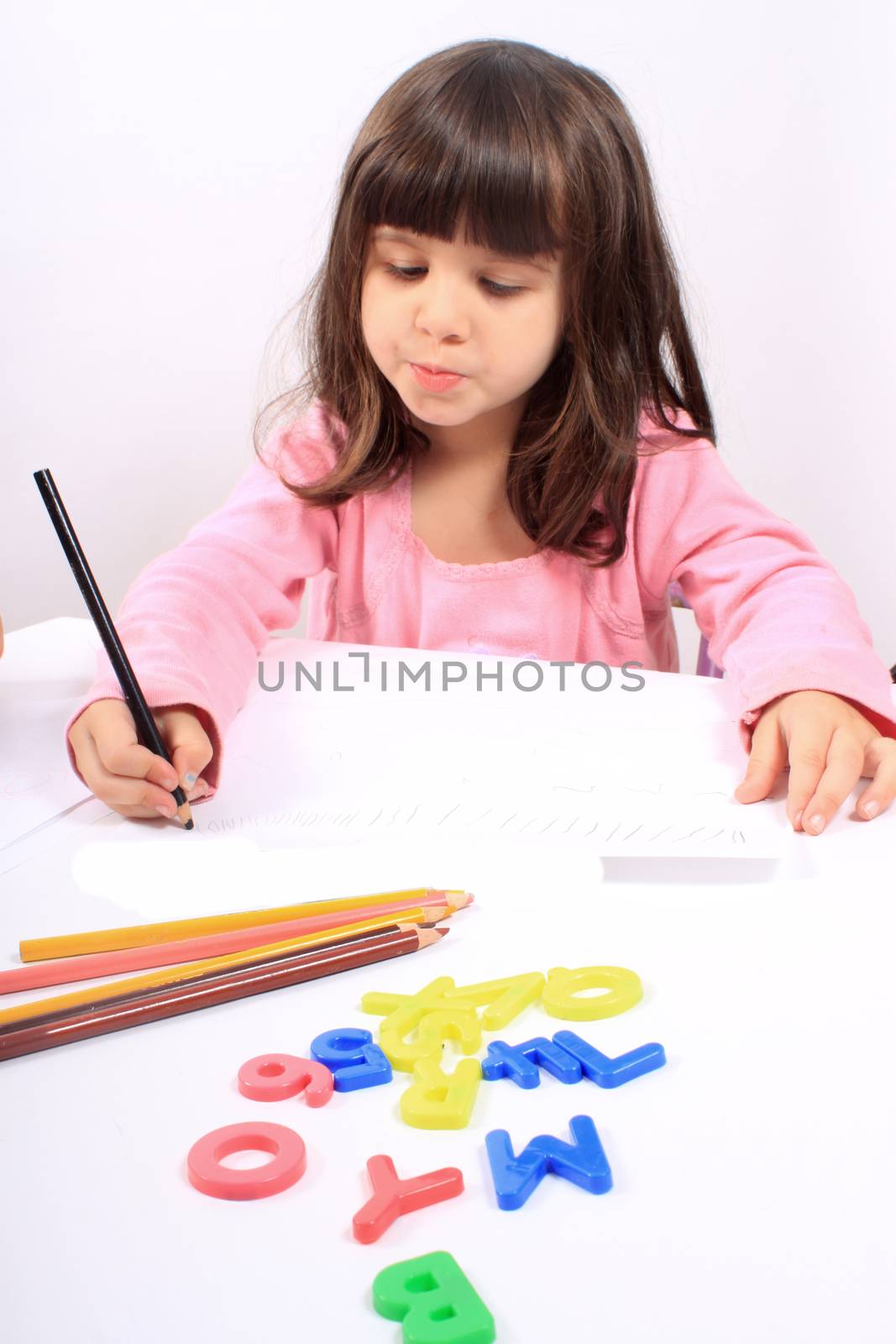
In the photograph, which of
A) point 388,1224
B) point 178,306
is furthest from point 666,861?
point 178,306

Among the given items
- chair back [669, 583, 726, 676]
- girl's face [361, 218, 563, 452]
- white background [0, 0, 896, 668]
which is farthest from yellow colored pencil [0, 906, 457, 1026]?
white background [0, 0, 896, 668]

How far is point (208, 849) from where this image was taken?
1.66 feet

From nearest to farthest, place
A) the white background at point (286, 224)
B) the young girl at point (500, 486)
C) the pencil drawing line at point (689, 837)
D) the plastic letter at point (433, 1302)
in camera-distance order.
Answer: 1. the plastic letter at point (433, 1302)
2. the pencil drawing line at point (689, 837)
3. the young girl at point (500, 486)
4. the white background at point (286, 224)

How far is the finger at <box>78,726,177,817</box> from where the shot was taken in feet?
1.75

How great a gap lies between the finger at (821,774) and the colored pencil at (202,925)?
0.16 m

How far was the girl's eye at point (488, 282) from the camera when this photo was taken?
27.1 inches

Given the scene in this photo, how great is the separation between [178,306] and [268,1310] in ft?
4.38

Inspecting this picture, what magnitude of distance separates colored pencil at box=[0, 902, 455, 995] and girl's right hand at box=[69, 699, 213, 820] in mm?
128

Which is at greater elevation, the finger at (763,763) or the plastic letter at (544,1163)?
the plastic letter at (544,1163)

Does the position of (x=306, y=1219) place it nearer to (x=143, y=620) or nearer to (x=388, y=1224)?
(x=388, y=1224)

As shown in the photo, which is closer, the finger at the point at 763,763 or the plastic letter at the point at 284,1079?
the plastic letter at the point at 284,1079

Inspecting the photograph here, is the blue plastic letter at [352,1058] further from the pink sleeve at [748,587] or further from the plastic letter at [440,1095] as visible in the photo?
the pink sleeve at [748,587]

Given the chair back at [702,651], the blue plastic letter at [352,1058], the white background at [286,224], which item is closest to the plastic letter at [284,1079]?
the blue plastic letter at [352,1058]

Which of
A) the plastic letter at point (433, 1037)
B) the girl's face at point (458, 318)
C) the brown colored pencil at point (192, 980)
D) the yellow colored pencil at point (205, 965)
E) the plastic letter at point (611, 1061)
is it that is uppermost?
the girl's face at point (458, 318)
